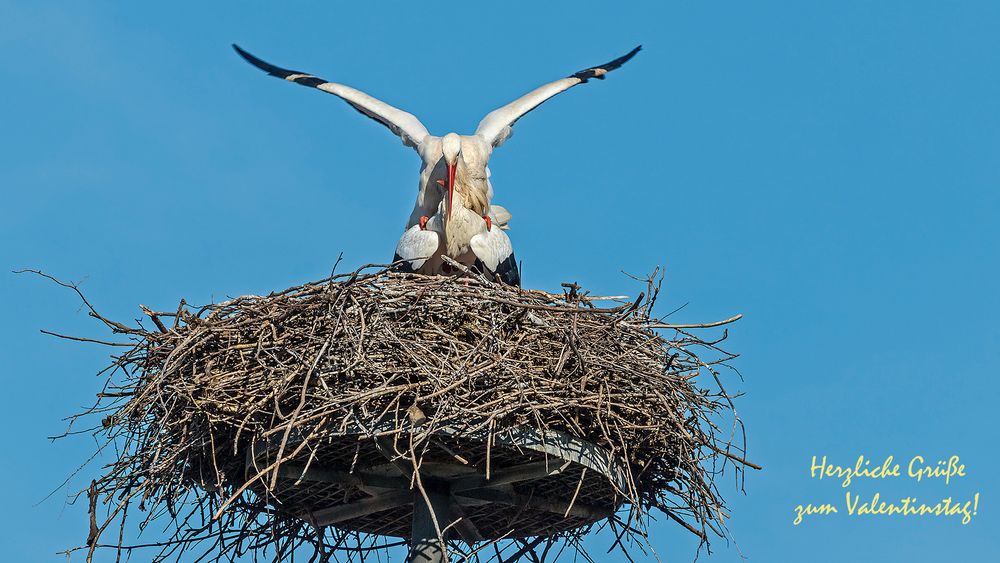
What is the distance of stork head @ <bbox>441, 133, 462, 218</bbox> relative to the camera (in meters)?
10.4

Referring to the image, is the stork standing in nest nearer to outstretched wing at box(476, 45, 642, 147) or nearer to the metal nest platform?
outstretched wing at box(476, 45, 642, 147)

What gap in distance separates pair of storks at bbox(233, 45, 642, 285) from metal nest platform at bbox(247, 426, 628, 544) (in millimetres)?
1585

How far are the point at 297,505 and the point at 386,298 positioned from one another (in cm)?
149

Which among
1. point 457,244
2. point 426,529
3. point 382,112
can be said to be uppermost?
point 382,112

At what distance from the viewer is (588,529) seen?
918 centimetres

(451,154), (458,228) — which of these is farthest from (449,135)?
(458,228)

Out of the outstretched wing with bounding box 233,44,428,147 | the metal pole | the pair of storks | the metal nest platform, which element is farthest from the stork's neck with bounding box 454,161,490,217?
the metal pole

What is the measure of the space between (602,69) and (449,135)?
202cm

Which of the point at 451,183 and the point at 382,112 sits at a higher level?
the point at 382,112

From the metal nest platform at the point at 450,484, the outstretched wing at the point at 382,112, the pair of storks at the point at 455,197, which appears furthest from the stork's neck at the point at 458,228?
the metal nest platform at the point at 450,484

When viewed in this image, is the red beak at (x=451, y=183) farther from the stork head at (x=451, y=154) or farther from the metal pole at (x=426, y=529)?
the metal pole at (x=426, y=529)

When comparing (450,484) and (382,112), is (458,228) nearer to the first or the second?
(382,112)

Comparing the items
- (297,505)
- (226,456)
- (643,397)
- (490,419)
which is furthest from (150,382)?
(643,397)

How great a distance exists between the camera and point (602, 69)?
1226 centimetres
